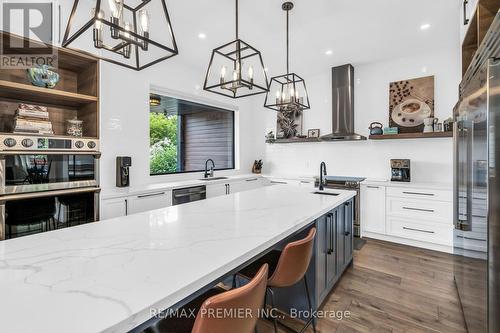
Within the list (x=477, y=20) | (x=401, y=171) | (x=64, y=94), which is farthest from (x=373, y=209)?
(x=64, y=94)

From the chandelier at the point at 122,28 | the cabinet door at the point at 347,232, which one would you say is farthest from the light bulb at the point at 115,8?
the cabinet door at the point at 347,232

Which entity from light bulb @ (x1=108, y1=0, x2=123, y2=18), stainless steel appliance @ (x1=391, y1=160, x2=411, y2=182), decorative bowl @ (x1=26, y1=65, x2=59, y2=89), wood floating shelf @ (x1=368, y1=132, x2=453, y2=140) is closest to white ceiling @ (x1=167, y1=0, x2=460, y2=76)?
wood floating shelf @ (x1=368, y1=132, x2=453, y2=140)

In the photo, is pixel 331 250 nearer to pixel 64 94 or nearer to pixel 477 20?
pixel 477 20

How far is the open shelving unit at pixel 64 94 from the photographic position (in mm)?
2414

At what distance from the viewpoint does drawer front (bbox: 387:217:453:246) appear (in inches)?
131

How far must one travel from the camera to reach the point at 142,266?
0.96 metres

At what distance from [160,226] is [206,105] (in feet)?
12.5

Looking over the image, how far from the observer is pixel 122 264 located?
982 millimetres

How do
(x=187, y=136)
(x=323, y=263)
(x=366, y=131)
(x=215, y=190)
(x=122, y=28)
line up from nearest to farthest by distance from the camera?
(x=122, y=28) → (x=323, y=263) → (x=215, y=190) → (x=366, y=131) → (x=187, y=136)

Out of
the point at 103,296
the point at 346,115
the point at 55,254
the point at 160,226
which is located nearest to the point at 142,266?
the point at 103,296

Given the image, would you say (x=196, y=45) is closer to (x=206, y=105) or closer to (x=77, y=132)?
(x=206, y=105)

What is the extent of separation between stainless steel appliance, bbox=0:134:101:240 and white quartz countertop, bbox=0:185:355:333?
128cm

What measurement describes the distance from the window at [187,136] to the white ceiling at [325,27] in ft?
3.10

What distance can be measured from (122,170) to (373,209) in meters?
3.74
